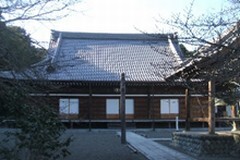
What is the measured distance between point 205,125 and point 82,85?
32.4 ft

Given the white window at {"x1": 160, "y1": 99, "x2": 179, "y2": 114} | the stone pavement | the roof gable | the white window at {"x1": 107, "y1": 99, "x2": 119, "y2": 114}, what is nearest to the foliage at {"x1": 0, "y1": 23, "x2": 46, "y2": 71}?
the stone pavement

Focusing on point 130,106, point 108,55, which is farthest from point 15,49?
point 108,55

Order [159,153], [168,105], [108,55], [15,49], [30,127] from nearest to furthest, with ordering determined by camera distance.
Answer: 1. [15,49]
2. [30,127]
3. [159,153]
4. [168,105]
5. [108,55]

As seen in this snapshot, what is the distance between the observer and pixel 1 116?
29.0 ft

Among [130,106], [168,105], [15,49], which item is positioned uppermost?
[168,105]

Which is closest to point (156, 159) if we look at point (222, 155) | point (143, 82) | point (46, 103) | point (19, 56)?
point (222, 155)

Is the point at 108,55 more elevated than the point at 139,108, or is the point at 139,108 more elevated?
the point at 108,55

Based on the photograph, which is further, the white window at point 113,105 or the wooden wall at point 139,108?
the white window at point 113,105

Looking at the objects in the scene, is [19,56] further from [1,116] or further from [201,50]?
[201,50]

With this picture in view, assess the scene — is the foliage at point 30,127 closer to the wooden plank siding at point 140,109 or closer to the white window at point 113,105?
the wooden plank siding at point 140,109

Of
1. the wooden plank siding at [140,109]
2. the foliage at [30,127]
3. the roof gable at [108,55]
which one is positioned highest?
the roof gable at [108,55]

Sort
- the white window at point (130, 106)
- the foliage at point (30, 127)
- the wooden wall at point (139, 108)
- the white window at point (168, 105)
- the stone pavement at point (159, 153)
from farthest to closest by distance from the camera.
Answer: the white window at point (168, 105), the white window at point (130, 106), the wooden wall at point (139, 108), the stone pavement at point (159, 153), the foliage at point (30, 127)

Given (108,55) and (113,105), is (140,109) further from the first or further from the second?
(108,55)

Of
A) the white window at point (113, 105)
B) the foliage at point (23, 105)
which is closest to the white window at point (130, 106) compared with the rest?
the white window at point (113, 105)
